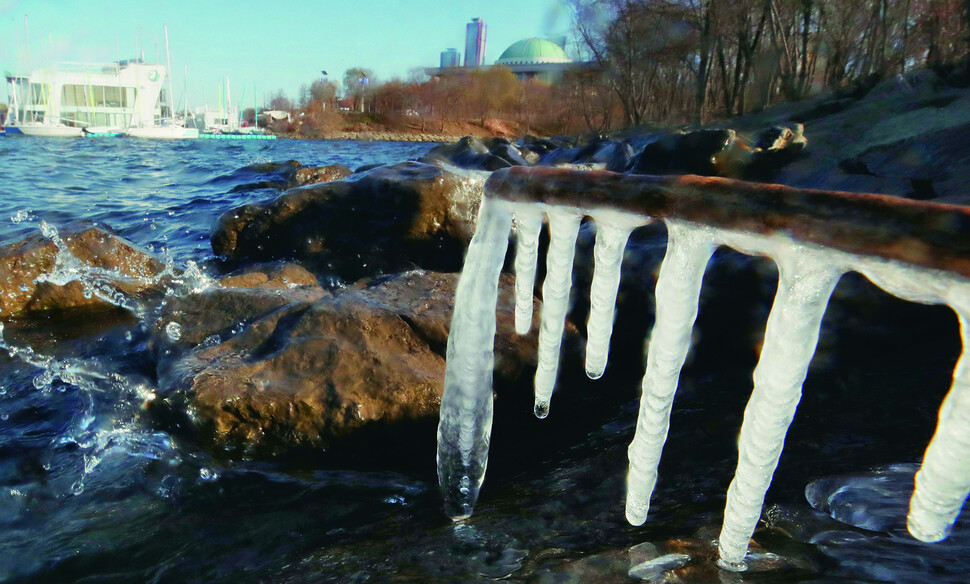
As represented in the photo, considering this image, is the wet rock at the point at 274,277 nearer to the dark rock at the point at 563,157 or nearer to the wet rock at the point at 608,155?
the wet rock at the point at 608,155

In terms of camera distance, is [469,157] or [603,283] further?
[469,157]

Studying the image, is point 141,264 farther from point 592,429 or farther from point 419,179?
point 592,429

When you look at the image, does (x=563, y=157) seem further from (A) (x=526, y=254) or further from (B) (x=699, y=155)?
(A) (x=526, y=254)

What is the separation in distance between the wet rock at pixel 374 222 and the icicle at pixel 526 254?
4.20 m

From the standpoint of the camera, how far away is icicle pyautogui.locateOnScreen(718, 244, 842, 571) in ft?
4.40

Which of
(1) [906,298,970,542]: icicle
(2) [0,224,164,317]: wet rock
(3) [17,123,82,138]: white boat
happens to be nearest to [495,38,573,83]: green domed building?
(3) [17,123,82,138]: white boat

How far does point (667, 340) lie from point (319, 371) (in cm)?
254

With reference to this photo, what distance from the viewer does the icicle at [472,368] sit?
7.80 ft

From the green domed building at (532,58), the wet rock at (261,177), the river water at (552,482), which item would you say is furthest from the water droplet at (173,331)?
the green domed building at (532,58)

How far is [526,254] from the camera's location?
233cm

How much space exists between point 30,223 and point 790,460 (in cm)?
1245

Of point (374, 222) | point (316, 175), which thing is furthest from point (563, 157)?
point (374, 222)

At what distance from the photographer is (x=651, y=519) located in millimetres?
2529

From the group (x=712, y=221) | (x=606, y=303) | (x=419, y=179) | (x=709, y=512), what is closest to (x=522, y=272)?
(x=606, y=303)
